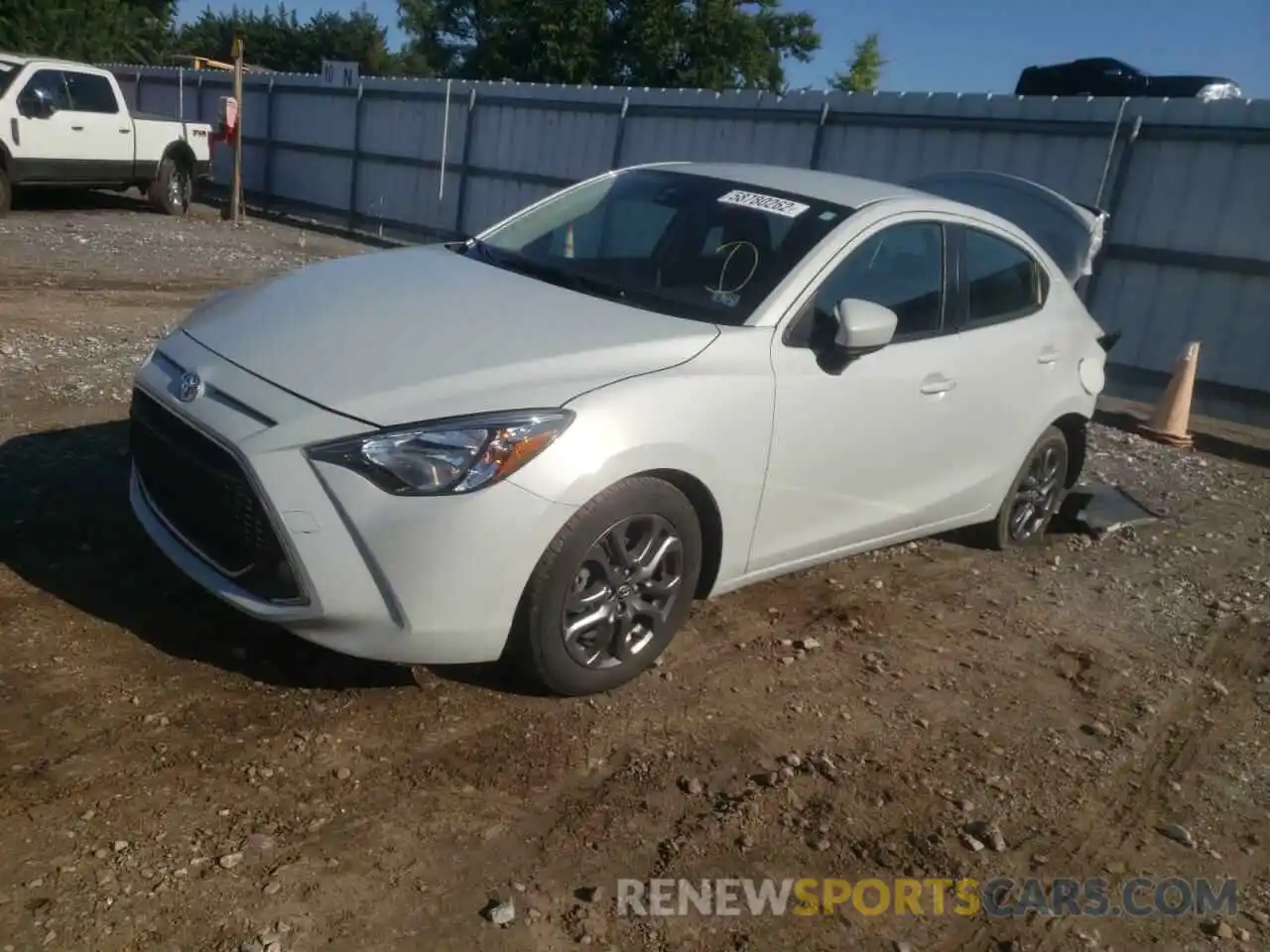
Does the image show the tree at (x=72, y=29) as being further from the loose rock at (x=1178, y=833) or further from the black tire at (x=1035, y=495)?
the loose rock at (x=1178, y=833)

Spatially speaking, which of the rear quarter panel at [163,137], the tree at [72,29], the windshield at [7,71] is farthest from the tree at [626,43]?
the windshield at [7,71]

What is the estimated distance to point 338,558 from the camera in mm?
3273

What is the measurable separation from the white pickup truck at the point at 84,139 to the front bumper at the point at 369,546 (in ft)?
42.6

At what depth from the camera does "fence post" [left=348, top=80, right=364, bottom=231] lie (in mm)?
18062

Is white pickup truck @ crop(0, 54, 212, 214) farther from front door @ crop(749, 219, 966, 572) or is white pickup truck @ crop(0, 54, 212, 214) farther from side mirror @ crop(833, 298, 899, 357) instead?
side mirror @ crop(833, 298, 899, 357)

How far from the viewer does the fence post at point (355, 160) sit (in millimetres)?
18062

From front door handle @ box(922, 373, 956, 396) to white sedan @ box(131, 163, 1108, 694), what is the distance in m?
0.02

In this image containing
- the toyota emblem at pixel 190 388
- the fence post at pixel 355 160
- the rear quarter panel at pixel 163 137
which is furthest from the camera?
the fence post at pixel 355 160

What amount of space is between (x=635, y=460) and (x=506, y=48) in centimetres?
4154

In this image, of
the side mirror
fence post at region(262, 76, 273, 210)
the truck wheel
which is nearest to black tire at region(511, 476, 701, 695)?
the side mirror

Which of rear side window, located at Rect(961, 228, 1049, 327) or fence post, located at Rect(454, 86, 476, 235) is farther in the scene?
fence post, located at Rect(454, 86, 476, 235)

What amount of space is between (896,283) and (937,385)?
0.44 meters

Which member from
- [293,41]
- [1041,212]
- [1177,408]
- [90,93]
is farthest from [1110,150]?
[293,41]

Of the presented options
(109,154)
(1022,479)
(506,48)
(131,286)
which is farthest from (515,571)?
(506,48)
